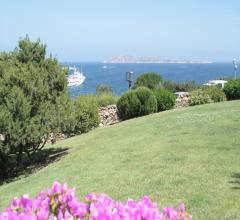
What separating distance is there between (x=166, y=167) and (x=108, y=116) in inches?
495

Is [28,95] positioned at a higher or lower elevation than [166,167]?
higher

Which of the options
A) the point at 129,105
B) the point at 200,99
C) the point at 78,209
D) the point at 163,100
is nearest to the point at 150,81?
the point at 200,99

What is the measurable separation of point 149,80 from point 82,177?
2143 centimetres

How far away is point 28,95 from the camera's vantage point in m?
12.9

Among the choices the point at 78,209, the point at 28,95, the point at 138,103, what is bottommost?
the point at 138,103

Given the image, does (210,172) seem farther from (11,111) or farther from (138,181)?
(11,111)

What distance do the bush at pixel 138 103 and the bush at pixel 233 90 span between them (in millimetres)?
4476

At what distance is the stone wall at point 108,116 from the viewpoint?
21.1 metres

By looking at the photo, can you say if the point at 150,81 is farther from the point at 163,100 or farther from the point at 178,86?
the point at 163,100

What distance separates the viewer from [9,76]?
12695mm

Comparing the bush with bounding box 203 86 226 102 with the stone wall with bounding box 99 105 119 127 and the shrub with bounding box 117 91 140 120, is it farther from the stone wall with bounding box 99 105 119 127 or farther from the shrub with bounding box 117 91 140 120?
the stone wall with bounding box 99 105 119 127

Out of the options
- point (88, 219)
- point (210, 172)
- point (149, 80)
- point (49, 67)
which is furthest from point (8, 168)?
point (149, 80)

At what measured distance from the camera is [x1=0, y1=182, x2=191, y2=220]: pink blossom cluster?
2.29m

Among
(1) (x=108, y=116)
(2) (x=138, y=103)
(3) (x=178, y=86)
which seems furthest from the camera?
(3) (x=178, y=86)
